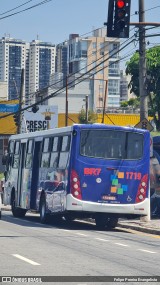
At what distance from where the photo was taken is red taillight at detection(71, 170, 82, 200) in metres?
28.3

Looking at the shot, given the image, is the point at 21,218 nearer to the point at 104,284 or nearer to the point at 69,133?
the point at 69,133

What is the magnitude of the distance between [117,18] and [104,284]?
38.9 ft

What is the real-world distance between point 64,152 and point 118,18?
588 centimetres

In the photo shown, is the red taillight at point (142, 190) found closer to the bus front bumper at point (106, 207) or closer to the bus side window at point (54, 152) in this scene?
the bus front bumper at point (106, 207)

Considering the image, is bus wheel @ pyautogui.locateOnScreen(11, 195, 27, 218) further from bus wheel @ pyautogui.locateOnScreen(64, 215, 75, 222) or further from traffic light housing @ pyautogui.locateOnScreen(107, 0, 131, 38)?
traffic light housing @ pyautogui.locateOnScreen(107, 0, 131, 38)

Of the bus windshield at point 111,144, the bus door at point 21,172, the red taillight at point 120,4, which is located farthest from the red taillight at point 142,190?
the bus door at point 21,172

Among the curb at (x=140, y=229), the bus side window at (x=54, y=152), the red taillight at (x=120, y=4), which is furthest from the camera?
the bus side window at (x=54, y=152)

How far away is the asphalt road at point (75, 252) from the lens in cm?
1616

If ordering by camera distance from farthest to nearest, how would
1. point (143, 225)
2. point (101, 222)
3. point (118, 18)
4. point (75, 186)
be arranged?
point (101, 222), point (143, 225), point (75, 186), point (118, 18)

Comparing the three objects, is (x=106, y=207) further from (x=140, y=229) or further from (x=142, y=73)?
(x=142, y=73)

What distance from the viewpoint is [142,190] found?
28812 mm

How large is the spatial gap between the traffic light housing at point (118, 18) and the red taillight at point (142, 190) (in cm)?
555

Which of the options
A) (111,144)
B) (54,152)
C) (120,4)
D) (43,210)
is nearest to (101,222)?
(43,210)

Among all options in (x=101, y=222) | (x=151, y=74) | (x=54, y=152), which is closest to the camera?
(x=54, y=152)
